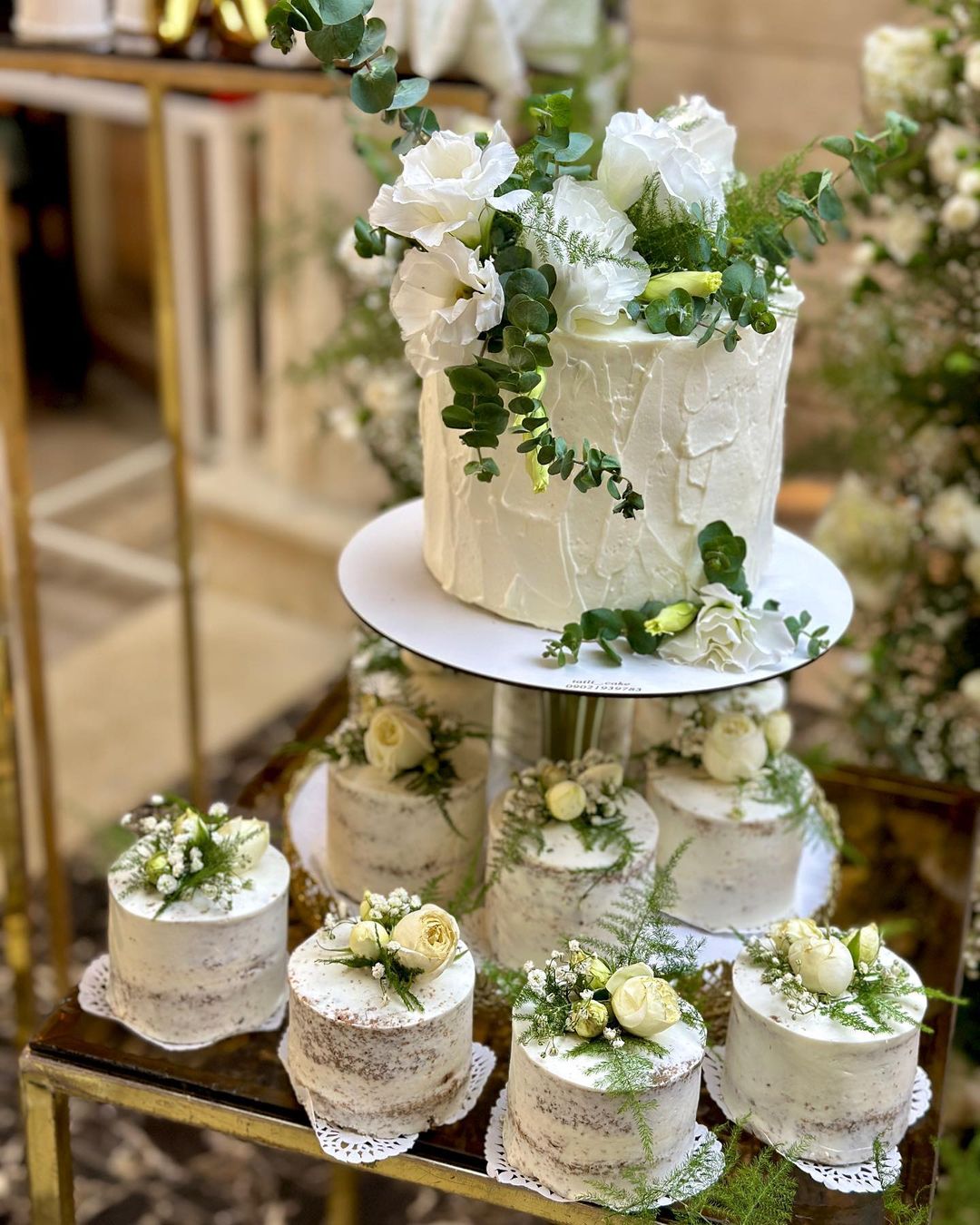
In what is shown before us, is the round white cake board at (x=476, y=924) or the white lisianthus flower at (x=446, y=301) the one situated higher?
the white lisianthus flower at (x=446, y=301)

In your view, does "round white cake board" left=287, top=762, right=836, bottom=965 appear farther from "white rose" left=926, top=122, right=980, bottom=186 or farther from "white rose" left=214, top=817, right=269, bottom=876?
"white rose" left=926, top=122, right=980, bottom=186

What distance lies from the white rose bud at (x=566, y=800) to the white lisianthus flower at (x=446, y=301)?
40cm

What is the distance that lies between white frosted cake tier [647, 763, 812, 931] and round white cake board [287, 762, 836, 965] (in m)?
0.02

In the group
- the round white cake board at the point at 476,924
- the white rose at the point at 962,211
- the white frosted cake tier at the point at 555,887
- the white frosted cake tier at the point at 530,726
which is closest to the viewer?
the white frosted cake tier at the point at 555,887

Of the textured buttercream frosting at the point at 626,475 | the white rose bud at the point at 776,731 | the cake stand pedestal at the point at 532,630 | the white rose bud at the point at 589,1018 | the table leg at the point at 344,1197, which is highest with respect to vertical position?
the textured buttercream frosting at the point at 626,475

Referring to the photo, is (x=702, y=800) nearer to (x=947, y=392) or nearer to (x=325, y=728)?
(x=325, y=728)

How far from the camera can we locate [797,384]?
3.20m

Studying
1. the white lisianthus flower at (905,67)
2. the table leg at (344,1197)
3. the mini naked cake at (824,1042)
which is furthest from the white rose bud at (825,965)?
the white lisianthus flower at (905,67)

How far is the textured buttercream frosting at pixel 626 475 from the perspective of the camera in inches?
46.5

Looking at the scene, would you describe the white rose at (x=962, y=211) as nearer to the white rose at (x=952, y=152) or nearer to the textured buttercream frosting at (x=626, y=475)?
the white rose at (x=952, y=152)

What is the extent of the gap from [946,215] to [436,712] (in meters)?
0.98

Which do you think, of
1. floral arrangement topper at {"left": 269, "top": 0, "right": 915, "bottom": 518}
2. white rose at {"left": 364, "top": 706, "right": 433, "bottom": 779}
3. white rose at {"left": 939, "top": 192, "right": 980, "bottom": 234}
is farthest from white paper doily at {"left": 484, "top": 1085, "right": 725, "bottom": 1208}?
white rose at {"left": 939, "top": 192, "right": 980, "bottom": 234}

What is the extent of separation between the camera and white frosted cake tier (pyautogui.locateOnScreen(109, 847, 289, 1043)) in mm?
1260

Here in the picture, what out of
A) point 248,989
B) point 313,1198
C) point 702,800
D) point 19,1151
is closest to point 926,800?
point 702,800
